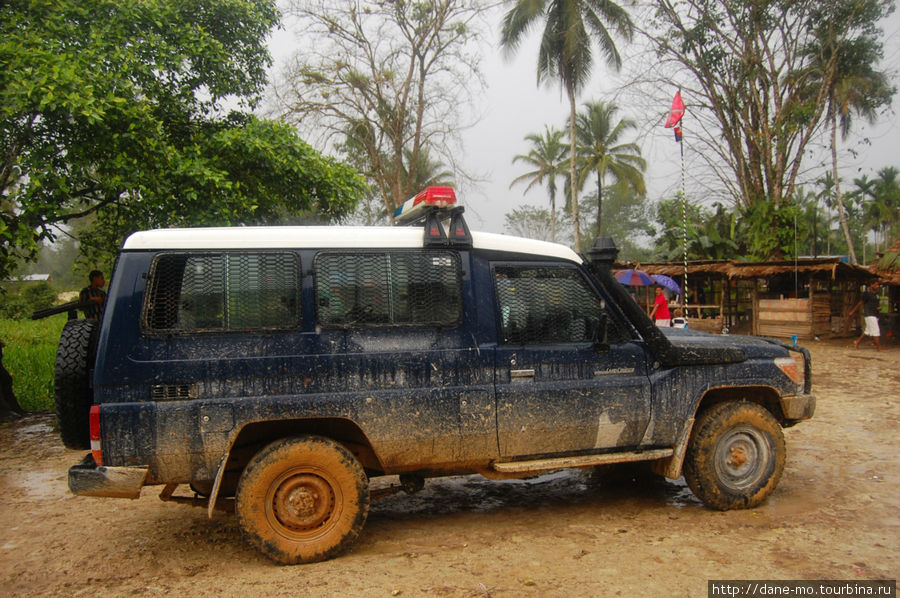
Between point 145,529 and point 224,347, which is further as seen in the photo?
point 145,529

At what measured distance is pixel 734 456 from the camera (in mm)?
4844

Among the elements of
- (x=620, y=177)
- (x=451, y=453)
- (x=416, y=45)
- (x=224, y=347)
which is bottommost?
(x=451, y=453)

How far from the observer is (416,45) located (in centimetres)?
2328

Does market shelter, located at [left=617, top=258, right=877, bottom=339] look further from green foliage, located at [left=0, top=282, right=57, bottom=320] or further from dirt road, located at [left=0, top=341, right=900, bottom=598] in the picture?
green foliage, located at [left=0, top=282, right=57, bottom=320]

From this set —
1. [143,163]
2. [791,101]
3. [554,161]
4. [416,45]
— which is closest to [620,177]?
[554,161]

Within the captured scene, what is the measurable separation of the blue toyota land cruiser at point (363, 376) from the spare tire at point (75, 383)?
1 centimetres

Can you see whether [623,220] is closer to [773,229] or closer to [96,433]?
[773,229]

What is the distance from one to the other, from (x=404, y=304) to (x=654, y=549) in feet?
7.40

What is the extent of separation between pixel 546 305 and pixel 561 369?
456 mm

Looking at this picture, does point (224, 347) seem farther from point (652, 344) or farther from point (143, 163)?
point (143, 163)

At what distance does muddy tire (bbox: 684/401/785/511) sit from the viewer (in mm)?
4750

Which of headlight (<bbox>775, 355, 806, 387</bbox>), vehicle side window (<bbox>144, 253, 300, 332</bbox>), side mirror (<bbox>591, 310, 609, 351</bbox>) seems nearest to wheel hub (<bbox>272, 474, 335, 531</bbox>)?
vehicle side window (<bbox>144, 253, 300, 332</bbox>)

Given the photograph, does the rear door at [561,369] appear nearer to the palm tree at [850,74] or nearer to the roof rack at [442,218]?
the roof rack at [442,218]

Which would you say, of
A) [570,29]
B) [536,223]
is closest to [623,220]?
[536,223]
